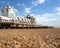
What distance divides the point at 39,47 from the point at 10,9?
178ft

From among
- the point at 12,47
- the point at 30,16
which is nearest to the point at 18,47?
the point at 12,47

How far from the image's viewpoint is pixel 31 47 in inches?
173

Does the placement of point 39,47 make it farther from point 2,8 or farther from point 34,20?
point 34,20

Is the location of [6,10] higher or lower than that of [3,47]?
higher

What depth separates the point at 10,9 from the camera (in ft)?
188

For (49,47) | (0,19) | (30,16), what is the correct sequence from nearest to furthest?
1. (49,47)
2. (0,19)
3. (30,16)

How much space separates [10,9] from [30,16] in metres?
25.1

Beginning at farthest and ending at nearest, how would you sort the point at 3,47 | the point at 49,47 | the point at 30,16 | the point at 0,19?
the point at 30,16, the point at 0,19, the point at 49,47, the point at 3,47

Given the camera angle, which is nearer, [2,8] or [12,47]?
[12,47]

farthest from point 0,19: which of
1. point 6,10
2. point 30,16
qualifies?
point 30,16

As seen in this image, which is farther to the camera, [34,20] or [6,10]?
[34,20]

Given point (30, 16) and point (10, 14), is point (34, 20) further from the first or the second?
point (10, 14)

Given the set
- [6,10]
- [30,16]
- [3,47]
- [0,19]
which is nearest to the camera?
[3,47]

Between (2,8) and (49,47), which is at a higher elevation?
(2,8)
